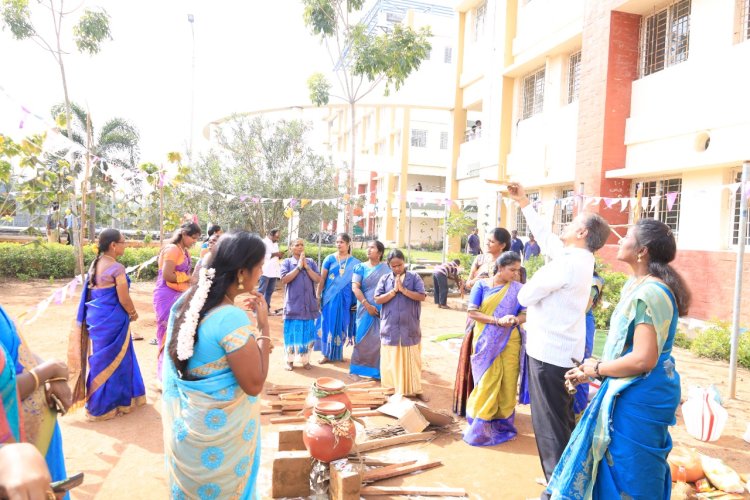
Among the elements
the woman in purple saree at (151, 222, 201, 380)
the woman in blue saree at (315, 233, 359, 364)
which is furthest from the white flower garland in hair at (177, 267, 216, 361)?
the woman in blue saree at (315, 233, 359, 364)

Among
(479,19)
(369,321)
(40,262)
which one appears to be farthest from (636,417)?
(479,19)

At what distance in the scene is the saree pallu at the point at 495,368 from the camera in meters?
4.48

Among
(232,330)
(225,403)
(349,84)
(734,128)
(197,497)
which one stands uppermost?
(349,84)

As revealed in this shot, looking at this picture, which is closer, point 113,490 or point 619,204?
point 113,490

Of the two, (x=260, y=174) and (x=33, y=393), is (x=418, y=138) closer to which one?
(x=260, y=174)

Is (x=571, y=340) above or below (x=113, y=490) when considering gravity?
above

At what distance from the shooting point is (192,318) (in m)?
2.25

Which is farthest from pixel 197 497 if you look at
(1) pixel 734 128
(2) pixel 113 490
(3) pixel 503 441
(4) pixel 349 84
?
(4) pixel 349 84

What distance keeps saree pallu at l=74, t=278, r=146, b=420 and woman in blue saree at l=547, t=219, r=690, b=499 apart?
418cm

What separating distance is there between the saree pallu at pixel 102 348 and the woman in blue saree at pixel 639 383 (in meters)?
4.18

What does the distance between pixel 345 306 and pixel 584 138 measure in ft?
25.3

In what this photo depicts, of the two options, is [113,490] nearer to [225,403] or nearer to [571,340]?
[225,403]

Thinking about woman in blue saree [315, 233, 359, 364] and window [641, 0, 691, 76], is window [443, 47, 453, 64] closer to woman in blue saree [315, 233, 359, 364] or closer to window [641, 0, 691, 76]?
window [641, 0, 691, 76]

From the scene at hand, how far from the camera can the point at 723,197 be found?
29.4 feet
